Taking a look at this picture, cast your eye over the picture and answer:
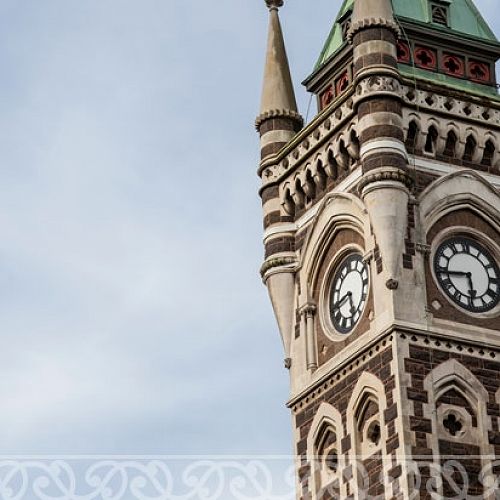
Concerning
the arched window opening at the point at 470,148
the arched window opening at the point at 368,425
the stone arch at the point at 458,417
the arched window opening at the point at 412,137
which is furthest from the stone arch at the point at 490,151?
the arched window opening at the point at 368,425

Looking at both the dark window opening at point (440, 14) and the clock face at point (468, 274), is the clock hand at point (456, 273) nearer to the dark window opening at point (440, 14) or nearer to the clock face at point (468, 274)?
the clock face at point (468, 274)

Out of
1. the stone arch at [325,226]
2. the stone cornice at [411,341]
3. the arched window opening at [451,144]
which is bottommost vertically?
the stone cornice at [411,341]

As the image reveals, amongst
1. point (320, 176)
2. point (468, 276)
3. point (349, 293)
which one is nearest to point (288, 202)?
point (320, 176)

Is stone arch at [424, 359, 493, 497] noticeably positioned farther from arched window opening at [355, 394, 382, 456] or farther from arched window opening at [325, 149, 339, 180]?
arched window opening at [325, 149, 339, 180]

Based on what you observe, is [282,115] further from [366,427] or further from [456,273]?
[366,427]

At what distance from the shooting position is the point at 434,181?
48.6 metres

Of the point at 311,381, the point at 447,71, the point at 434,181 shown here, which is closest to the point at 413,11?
the point at 447,71

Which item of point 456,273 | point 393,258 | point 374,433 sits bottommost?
point 374,433

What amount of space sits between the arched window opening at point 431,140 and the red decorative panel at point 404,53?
2813mm

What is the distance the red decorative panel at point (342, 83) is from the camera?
5234 centimetres

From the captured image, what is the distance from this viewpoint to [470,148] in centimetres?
4969

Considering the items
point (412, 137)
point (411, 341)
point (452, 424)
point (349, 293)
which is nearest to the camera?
point (452, 424)

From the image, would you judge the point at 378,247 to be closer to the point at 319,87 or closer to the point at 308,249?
the point at 308,249

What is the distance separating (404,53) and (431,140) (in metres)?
3.26
